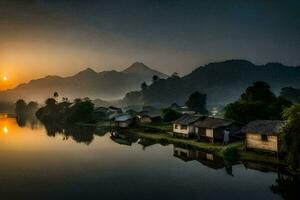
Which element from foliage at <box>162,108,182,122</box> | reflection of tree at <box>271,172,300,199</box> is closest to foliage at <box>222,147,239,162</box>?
reflection of tree at <box>271,172,300,199</box>

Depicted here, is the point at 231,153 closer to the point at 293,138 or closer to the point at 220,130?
the point at 220,130

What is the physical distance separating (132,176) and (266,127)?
22125 millimetres

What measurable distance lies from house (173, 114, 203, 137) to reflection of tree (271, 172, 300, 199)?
2919 centimetres

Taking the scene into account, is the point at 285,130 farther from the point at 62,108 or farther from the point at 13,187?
the point at 62,108

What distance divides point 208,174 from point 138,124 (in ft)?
191

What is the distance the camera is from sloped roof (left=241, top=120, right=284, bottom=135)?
41.4m

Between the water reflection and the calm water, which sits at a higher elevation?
the water reflection

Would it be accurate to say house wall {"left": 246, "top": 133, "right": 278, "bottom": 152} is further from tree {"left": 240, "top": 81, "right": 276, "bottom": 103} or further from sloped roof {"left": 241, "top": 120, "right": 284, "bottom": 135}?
tree {"left": 240, "top": 81, "right": 276, "bottom": 103}

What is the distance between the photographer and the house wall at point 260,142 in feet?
135

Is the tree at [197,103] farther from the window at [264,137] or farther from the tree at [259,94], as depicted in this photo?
the window at [264,137]

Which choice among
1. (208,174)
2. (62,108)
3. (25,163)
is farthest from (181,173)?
(62,108)

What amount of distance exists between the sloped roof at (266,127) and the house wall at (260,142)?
24.8 inches

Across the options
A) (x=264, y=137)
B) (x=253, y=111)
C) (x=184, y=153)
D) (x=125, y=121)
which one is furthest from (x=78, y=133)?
(x=264, y=137)

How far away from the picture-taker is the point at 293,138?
106ft
